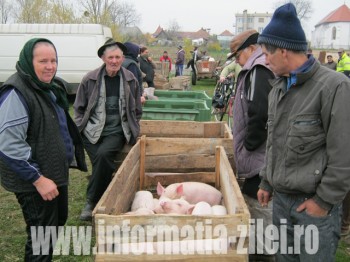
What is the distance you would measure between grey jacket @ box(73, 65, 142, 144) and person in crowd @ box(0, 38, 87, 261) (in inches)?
52.9

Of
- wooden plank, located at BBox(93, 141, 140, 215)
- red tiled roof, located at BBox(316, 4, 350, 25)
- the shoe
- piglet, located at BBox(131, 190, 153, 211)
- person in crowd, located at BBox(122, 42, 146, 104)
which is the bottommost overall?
the shoe

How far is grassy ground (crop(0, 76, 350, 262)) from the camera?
399 centimetres

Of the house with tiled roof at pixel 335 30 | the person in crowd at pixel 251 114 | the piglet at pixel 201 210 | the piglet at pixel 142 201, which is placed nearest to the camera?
the person in crowd at pixel 251 114

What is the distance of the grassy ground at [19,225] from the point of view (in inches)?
157

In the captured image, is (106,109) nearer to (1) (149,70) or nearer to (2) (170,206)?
(2) (170,206)

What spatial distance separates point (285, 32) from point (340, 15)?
97.4 metres

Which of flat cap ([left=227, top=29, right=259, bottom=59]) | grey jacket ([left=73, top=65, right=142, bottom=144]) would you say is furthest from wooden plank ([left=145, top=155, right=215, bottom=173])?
flat cap ([left=227, top=29, right=259, bottom=59])

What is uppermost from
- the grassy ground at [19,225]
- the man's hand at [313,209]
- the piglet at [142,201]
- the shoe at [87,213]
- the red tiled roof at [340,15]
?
the red tiled roof at [340,15]

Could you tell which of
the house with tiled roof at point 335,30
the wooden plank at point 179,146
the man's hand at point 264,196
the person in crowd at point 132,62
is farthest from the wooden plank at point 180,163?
the house with tiled roof at point 335,30

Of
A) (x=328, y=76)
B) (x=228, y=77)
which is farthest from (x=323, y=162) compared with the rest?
(x=228, y=77)

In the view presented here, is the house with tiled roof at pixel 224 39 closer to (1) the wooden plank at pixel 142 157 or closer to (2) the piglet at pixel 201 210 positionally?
(1) the wooden plank at pixel 142 157

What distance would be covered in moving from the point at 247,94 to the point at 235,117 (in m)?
0.26

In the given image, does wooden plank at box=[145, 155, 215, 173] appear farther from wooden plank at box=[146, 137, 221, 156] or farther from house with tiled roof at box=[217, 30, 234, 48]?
house with tiled roof at box=[217, 30, 234, 48]

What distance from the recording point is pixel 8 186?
9.12 feet
